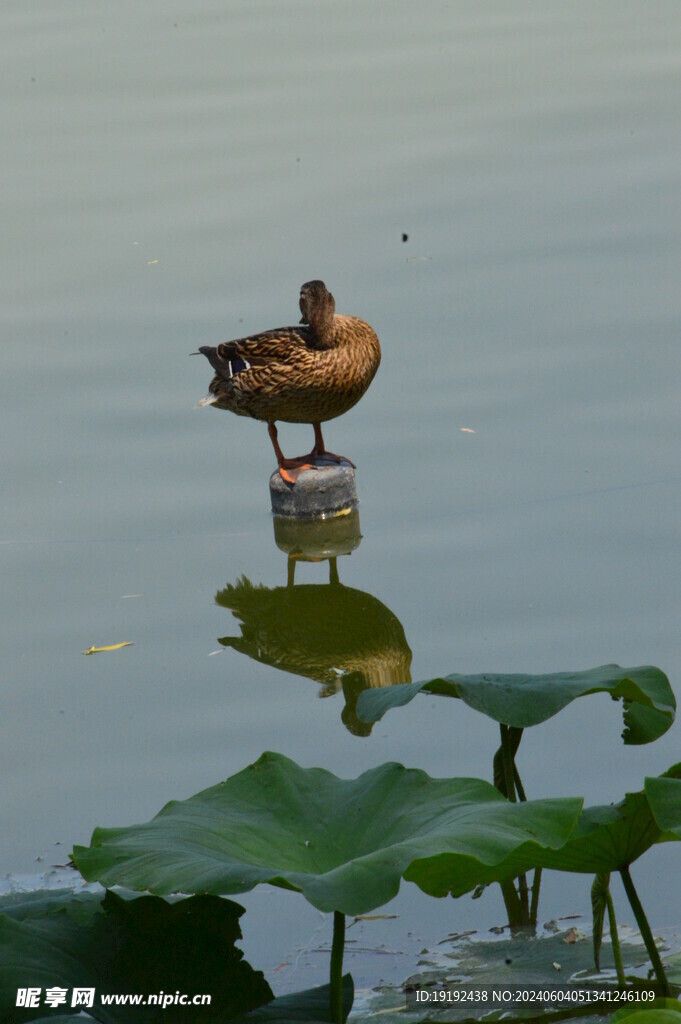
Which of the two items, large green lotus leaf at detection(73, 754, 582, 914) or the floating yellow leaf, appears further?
the floating yellow leaf

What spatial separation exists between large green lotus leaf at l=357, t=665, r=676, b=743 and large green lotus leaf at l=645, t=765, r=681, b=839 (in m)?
0.38

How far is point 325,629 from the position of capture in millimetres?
4730

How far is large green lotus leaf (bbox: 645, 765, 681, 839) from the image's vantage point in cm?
229

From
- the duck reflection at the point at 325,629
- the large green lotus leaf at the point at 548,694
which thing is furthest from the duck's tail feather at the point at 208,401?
the large green lotus leaf at the point at 548,694

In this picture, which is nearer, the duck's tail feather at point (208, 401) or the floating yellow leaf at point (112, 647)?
the floating yellow leaf at point (112, 647)

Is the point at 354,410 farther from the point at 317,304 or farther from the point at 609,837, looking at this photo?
the point at 609,837

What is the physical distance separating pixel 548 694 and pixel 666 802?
473 mm

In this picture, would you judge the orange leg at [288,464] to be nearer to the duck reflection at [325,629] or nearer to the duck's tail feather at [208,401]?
the duck reflection at [325,629]

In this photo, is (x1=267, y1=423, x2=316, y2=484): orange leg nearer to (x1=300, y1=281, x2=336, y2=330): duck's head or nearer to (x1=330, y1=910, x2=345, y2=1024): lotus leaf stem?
(x1=300, y1=281, x2=336, y2=330): duck's head

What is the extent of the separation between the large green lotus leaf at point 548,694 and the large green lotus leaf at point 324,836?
247 millimetres

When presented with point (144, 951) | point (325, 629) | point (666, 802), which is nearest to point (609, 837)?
point (666, 802)

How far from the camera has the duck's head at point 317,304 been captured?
5625mm

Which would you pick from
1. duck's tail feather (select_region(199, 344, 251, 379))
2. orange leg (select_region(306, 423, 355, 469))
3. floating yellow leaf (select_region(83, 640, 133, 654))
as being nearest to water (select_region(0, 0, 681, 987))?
floating yellow leaf (select_region(83, 640, 133, 654))

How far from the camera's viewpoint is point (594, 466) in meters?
5.52
